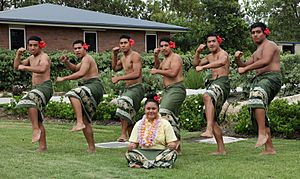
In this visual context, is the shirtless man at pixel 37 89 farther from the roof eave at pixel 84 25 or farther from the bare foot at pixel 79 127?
the roof eave at pixel 84 25

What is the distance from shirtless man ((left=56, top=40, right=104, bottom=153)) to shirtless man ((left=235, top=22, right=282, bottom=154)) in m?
2.08

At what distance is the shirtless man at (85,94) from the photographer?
7.31m

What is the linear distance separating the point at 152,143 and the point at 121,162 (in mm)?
575

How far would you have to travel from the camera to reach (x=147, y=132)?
250 inches

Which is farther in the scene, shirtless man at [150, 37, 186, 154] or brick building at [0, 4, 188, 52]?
brick building at [0, 4, 188, 52]

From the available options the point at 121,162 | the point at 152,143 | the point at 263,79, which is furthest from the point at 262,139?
the point at 121,162

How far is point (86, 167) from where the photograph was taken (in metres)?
6.22

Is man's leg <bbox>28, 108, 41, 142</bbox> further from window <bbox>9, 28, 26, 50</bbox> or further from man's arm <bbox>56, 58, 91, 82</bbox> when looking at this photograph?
window <bbox>9, 28, 26, 50</bbox>

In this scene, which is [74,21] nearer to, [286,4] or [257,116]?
[257,116]

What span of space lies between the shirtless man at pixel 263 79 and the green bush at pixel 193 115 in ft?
10.8

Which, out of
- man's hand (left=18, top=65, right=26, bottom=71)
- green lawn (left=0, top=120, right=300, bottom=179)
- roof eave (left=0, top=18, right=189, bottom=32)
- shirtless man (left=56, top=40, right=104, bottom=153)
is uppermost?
roof eave (left=0, top=18, right=189, bottom=32)

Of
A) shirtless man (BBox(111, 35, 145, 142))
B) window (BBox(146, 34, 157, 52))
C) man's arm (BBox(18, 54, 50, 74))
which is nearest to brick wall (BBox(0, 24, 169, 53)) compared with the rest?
window (BBox(146, 34, 157, 52))

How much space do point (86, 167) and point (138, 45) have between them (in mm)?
19530

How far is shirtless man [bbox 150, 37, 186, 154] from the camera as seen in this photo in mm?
7219
